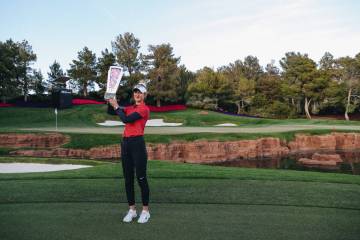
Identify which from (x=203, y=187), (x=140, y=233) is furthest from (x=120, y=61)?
(x=140, y=233)

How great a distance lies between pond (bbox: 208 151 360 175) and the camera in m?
18.7

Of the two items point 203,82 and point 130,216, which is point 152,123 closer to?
point 203,82

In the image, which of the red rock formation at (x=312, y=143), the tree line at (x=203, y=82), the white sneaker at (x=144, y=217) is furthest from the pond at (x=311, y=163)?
the tree line at (x=203, y=82)

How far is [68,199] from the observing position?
6.75 m

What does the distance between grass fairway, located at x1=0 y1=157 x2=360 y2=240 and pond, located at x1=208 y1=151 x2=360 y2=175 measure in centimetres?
928

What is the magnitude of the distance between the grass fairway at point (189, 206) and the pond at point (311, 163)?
9.28m

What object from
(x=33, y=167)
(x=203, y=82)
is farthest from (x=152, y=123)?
(x=33, y=167)

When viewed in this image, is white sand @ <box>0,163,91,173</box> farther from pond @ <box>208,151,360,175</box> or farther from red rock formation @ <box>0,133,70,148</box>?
pond @ <box>208,151,360,175</box>

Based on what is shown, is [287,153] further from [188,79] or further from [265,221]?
[188,79]

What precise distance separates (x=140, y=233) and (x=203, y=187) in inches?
139

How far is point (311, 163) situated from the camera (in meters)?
20.2

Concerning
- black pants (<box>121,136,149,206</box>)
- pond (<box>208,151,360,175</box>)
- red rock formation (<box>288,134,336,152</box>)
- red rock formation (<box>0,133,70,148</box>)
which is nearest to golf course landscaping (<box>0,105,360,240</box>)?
black pants (<box>121,136,149,206</box>)

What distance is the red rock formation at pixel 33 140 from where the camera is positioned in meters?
21.5

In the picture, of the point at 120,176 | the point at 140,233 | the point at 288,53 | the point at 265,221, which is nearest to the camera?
the point at 140,233
